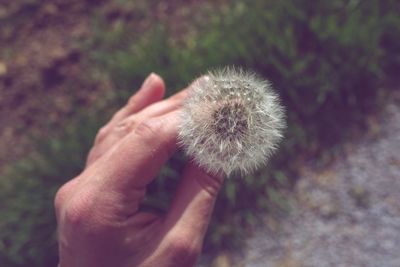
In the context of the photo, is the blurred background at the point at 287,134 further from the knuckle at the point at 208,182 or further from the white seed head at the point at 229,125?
the white seed head at the point at 229,125

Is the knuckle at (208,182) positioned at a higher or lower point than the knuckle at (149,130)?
lower

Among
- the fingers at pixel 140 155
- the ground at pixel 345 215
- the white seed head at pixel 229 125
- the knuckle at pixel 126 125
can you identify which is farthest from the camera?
the ground at pixel 345 215

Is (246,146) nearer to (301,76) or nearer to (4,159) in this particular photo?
(301,76)

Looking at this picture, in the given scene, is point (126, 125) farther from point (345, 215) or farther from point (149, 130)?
point (345, 215)

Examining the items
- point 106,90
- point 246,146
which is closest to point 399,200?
point 246,146

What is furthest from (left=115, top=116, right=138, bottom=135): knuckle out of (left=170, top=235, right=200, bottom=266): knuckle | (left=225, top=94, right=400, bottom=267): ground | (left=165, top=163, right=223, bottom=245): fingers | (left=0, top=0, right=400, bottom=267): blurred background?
(left=225, top=94, right=400, bottom=267): ground

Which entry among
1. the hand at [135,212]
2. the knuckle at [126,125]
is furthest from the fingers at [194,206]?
the knuckle at [126,125]

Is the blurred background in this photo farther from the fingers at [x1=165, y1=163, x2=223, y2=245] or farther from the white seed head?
the white seed head

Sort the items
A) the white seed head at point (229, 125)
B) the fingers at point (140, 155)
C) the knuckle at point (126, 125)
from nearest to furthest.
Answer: the white seed head at point (229, 125)
the fingers at point (140, 155)
the knuckle at point (126, 125)
